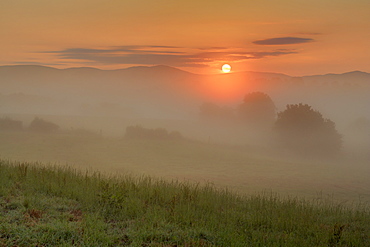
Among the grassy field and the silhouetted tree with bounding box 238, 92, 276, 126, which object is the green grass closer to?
the grassy field

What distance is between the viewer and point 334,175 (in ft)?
192

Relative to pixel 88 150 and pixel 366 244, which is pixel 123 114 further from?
pixel 366 244

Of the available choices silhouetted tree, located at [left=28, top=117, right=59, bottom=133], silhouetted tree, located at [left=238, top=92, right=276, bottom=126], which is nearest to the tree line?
silhouetted tree, located at [left=238, top=92, right=276, bottom=126]

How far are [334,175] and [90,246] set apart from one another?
56.5 m

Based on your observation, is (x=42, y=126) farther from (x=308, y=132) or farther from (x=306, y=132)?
(x=308, y=132)

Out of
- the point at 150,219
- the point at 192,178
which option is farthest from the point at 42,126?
the point at 150,219

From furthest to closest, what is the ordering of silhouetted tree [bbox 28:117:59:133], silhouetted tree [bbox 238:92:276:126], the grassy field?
silhouetted tree [bbox 238:92:276:126], silhouetted tree [bbox 28:117:59:133], the grassy field

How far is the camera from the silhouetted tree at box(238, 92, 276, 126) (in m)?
94.8

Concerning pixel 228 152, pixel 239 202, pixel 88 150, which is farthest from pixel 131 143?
pixel 239 202

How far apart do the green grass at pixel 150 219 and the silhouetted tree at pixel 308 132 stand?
60.0 m

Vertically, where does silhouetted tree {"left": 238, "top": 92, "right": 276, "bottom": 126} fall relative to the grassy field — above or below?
above

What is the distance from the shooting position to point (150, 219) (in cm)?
980

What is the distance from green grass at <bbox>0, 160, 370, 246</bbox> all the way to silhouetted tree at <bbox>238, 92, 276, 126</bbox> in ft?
271

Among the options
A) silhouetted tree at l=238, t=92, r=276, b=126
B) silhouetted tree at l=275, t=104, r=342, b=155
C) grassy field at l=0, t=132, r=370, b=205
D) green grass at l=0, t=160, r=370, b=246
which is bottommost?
grassy field at l=0, t=132, r=370, b=205
